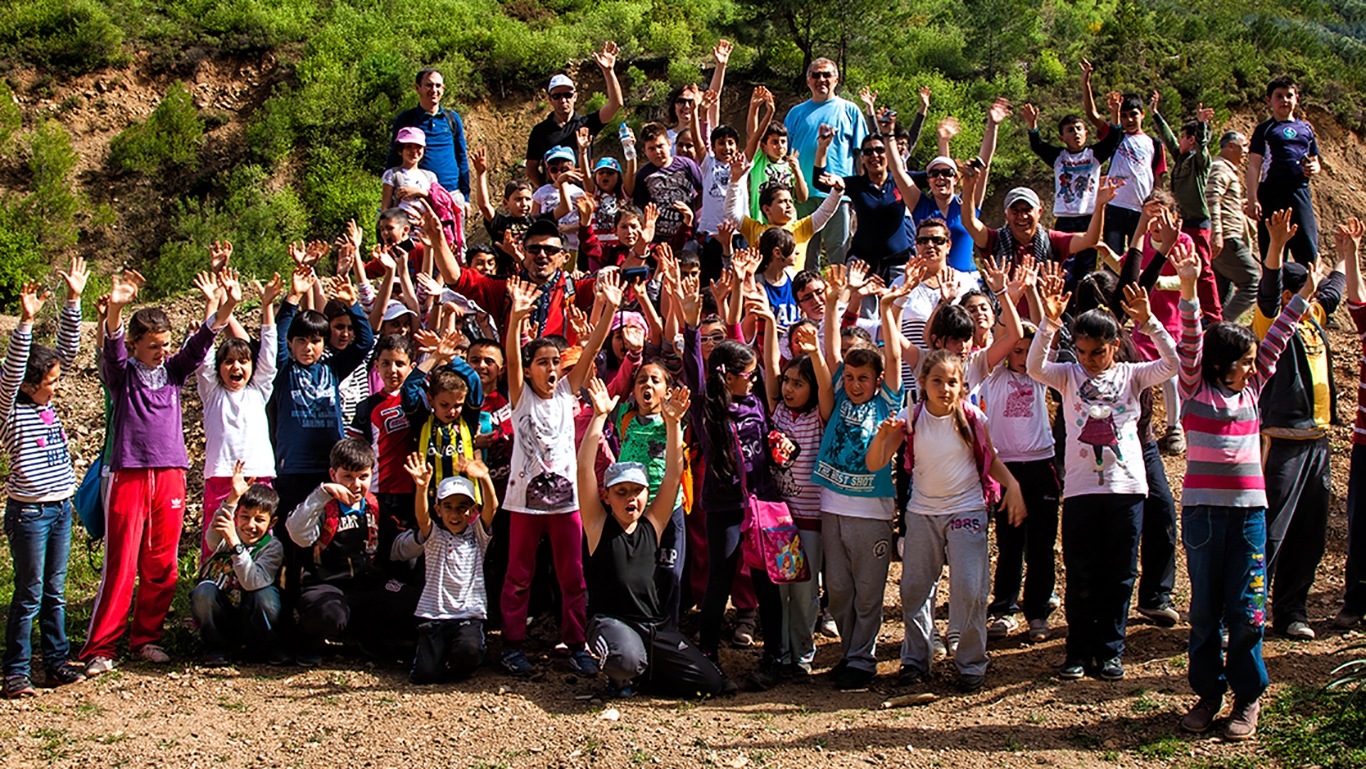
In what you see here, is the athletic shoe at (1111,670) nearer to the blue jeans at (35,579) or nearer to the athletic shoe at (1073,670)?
the athletic shoe at (1073,670)

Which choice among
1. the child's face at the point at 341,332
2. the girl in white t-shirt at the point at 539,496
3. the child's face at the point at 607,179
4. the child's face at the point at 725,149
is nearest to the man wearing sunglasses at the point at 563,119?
the child's face at the point at 607,179

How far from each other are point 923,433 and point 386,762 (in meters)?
3.13

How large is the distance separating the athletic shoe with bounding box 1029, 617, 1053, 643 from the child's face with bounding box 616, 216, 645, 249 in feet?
12.9

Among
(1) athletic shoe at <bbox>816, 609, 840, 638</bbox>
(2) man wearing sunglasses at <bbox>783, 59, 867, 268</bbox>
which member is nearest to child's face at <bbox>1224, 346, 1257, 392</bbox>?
(1) athletic shoe at <bbox>816, 609, 840, 638</bbox>

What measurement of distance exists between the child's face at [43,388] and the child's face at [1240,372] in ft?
20.0

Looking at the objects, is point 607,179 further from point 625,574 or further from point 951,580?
point 951,580

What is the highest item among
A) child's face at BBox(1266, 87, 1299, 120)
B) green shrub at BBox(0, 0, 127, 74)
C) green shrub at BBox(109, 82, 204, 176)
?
green shrub at BBox(0, 0, 127, 74)

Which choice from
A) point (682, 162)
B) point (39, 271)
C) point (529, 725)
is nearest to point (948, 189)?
point (682, 162)

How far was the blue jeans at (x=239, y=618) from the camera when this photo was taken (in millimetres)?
6301

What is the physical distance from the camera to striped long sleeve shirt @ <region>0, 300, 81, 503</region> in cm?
592

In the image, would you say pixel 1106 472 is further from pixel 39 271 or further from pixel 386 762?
pixel 39 271

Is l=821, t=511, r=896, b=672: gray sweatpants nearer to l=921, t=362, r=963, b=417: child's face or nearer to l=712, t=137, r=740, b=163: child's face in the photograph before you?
l=921, t=362, r=963, b=417: child's face

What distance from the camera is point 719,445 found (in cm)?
622

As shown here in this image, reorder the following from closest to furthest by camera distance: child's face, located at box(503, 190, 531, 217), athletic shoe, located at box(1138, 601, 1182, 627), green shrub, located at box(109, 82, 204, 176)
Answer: athletic shoe, located at box(1138, 601, 1182, 627), child's face, located at box(503, 190, 531, 217), green shrub, located at box(109, 82, 204, 176)
